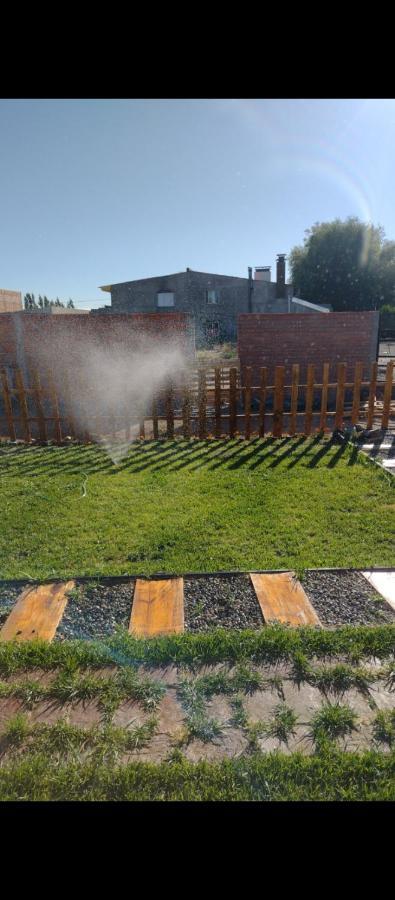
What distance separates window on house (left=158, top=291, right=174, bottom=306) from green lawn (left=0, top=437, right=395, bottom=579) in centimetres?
1985

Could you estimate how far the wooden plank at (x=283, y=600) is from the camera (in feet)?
8.31

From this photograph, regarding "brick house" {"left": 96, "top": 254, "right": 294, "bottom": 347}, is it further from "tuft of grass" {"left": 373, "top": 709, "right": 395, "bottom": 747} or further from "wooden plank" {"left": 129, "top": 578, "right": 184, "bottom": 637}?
"tuft of grass" {"left": 373, "top": 709, "right": 395, "bottom": 747}

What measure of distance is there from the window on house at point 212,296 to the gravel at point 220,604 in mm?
22973

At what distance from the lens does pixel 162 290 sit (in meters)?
24.2

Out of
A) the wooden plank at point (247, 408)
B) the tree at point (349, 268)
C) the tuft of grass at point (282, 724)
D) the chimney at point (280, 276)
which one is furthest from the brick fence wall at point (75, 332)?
the tree at point (349, 268)

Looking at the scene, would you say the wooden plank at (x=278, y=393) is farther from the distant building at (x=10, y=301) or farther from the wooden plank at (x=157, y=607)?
the distant building at (x=10, y=301)

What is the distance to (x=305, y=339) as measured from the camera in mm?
12211

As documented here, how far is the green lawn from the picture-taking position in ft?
10.6

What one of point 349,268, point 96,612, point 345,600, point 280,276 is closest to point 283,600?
point 345,600

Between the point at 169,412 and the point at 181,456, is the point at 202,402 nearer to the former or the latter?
the point at 169,412

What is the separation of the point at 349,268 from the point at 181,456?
3132 cm

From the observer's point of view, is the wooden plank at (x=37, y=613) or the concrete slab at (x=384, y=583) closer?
the wooden plank at (x=37, y=613)

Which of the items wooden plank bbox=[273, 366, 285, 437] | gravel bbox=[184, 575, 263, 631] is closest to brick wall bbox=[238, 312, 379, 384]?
wooden plank bbox=[273, 366, 285, 437]

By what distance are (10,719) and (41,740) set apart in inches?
8.1
